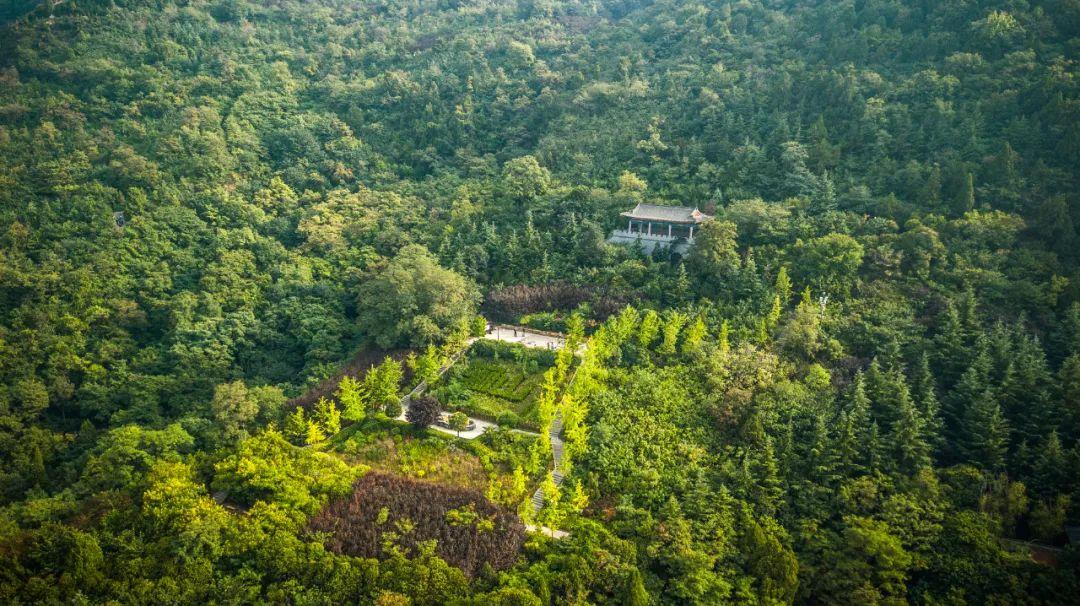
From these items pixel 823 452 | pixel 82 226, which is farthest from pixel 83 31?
pixel 823 452

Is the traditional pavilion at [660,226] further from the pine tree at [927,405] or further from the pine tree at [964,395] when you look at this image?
the pine tree at [964,395]

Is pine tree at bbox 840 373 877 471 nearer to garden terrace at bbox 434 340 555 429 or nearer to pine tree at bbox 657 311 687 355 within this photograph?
pine tree at bbox 657 311 687 355

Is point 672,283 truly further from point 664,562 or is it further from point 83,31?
point 83,31

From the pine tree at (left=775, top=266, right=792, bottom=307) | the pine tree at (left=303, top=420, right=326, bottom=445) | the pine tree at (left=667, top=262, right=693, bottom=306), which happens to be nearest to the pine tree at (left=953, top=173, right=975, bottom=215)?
the pine tree at (left=775, top=266, right=792, bottom=307)

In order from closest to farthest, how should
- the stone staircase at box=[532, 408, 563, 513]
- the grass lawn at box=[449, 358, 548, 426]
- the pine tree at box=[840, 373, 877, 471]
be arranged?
1. the stone staircase at box=[532, 408, 563, 513]
2. the pine tree at box=[840, 373, 877, 471]
3. the grass lawn at box=[449, 358, 548, 426]

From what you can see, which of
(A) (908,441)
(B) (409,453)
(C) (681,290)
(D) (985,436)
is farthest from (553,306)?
(D) (985,436)

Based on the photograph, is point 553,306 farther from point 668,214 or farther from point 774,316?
point 774,316

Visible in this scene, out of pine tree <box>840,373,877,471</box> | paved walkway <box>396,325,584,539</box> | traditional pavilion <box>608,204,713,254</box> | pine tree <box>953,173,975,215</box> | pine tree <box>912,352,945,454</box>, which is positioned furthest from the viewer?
traditional pavilion <box>608,204,713,254</box>
